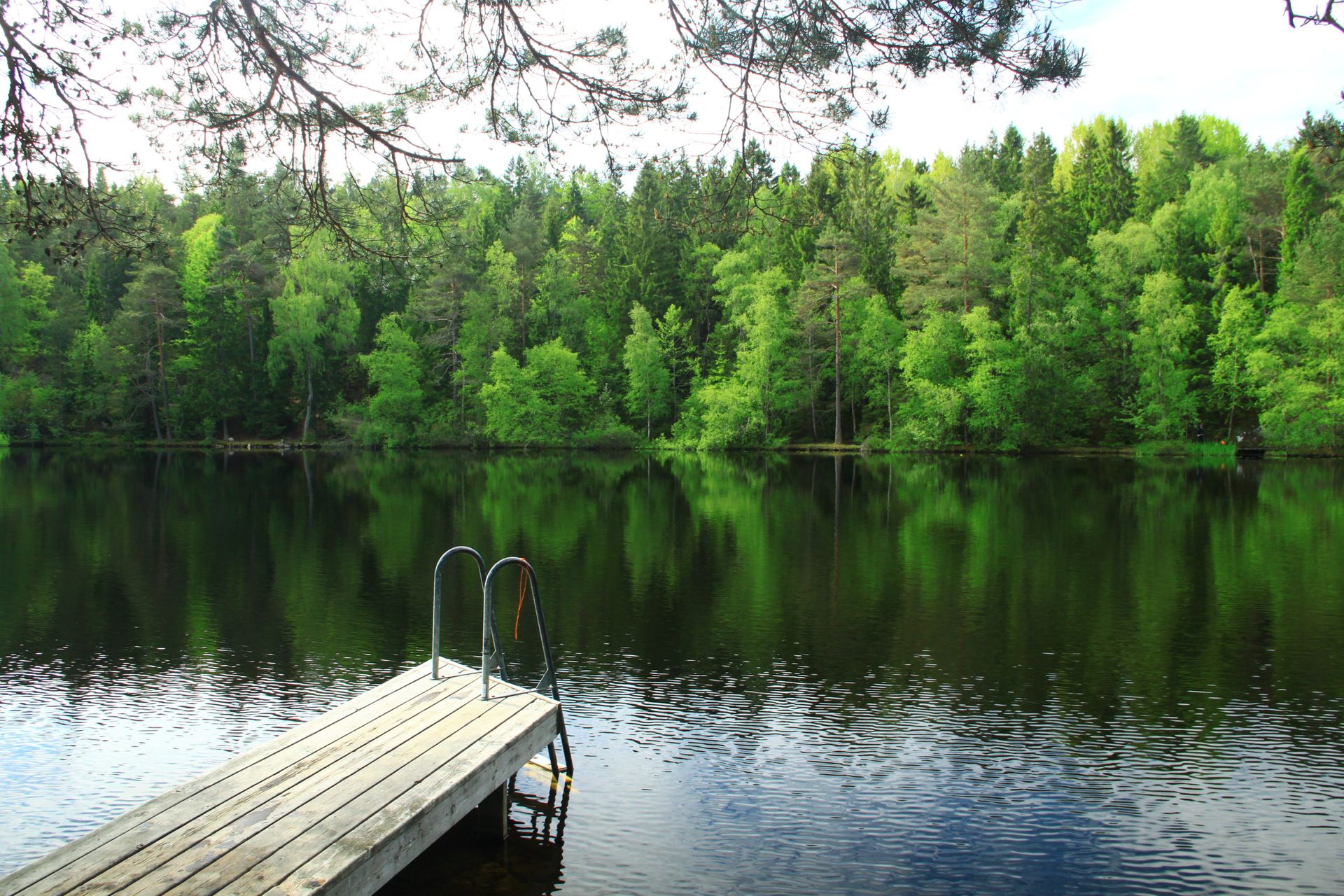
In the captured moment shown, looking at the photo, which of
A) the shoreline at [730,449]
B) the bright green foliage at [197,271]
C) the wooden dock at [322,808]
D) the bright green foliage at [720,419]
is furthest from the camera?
the bright green foliage at [197,271]

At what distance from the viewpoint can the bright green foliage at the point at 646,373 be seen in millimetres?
59469

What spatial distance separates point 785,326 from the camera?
56344 millimetres

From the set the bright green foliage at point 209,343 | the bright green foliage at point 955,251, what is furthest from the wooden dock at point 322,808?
the bright green foliage at point 209,343

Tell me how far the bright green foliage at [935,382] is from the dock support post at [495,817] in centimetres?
4764

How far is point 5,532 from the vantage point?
69.3 ft

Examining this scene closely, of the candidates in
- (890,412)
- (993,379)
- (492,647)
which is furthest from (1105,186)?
(492,647)

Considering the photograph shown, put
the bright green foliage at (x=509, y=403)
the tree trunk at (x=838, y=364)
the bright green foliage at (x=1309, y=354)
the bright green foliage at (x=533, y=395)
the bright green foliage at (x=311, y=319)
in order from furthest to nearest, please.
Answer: the bright green foliage at (x=311, y=319)
the bright green foliage at (x=533, y=395)
the bright green foliage at (x=509, y=403)
the tree trunk at (x=838, y=364)
the bright green foliage at (x=1309, y=354)

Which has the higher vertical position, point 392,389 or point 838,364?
point 838,364

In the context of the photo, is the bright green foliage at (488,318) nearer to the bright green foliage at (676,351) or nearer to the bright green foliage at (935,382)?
the bright green foliage at (676,351)

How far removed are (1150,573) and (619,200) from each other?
5891 centimetres

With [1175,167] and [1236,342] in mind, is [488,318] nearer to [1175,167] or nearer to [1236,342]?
[1236,342]

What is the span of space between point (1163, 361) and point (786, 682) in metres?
46.6

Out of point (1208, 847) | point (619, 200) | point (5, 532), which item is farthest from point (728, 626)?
point (619, 200)

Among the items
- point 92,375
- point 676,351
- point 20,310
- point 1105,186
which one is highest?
point 1105,186
